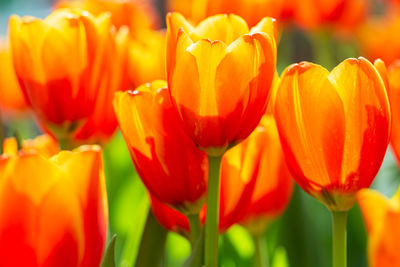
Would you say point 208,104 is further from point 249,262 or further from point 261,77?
point 249,262

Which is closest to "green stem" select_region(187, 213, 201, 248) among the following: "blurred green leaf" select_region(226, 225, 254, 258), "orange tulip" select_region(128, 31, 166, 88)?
"blurred green leaf" select_region(226, 225, 254, 258)

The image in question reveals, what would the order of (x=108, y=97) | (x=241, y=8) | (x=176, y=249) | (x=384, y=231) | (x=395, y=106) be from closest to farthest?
(x=384, y=231)
(x=395, y=106)
(x=108, y=97)
(x=176, y=249)
(x=241, y=8)

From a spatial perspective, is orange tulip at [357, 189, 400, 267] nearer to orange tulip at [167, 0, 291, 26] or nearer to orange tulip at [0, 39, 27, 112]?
orange tulip at [167, 0, 291, 26]

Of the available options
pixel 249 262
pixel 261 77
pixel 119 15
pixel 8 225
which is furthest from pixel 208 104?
pixel 119 15

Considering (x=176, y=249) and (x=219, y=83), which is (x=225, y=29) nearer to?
(x=219, y=83)

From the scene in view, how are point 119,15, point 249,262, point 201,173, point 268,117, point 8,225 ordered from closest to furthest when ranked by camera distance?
1. point 8,225
2. point 201,173
3. point 268,117
4. point 249,262
5. point 119,15

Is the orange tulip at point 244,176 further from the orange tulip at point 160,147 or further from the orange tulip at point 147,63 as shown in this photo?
the orange tulip at point 147,63

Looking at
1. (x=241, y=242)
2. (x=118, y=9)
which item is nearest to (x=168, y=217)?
(x=241, y=242)

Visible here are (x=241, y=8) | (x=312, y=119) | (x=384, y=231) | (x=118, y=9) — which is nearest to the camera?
(x=384, y=231)
